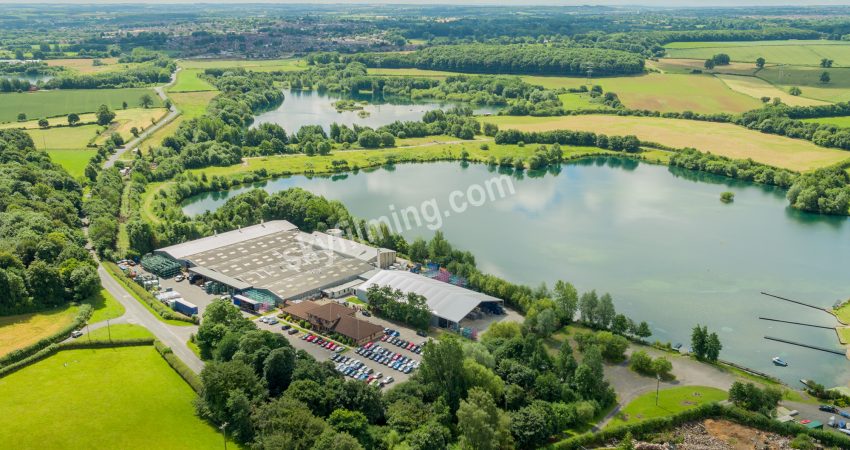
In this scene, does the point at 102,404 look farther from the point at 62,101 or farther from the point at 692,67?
the point at 692,67

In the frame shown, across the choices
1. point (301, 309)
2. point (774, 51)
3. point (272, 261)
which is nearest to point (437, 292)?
point (301, 309)

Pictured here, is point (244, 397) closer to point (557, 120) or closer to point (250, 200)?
point (250, 200)

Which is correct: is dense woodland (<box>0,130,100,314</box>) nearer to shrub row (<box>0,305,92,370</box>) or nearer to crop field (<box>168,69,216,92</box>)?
shrub row (<box>0,305,92,370</box>)

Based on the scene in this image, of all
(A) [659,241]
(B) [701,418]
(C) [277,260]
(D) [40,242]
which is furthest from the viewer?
(A) [659,241]

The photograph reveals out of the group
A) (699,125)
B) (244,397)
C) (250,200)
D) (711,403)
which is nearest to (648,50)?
(699,125)

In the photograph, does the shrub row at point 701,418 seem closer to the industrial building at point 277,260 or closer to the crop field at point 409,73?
the industrial building at point 277,260

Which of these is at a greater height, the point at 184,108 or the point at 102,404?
the point at 184,108
